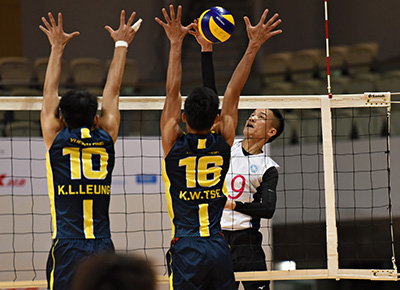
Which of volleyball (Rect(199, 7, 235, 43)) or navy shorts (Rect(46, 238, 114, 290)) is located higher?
volleyball (Rect(199, 7, 235, 43))

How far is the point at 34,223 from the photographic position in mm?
9633

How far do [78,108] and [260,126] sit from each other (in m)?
2.18

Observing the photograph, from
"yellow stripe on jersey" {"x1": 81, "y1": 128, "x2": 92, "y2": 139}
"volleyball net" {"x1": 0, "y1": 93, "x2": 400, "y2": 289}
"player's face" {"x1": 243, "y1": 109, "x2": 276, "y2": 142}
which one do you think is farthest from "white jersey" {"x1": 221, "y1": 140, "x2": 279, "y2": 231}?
"volleyball net" {"x1": 0, "y1": 93, "x2": 400, "y2": 289}

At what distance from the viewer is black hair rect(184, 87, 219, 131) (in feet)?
14.6

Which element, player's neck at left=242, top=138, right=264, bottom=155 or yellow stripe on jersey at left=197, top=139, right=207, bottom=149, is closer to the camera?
yellow stripe on jersey at left=197, top=139, right=207, bottom=149

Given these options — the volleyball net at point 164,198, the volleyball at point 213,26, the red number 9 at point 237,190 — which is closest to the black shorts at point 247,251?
the red number 9 at point 237,190

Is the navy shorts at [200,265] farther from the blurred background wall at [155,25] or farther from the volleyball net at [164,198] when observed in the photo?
the blurred background wall at [155,25]

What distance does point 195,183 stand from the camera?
4504 mm

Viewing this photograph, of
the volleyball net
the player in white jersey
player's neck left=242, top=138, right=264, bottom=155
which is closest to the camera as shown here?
the player in white jersey

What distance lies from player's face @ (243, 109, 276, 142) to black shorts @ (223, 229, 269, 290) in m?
0.90

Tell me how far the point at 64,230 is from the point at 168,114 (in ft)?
3.54

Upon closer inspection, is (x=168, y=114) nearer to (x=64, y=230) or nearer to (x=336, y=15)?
(x=64, y=230)

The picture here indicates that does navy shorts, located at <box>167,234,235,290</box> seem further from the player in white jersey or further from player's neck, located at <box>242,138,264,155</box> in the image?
player's neck, located at <box>242,138,264,155</box>

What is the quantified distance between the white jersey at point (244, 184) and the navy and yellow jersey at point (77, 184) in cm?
162
